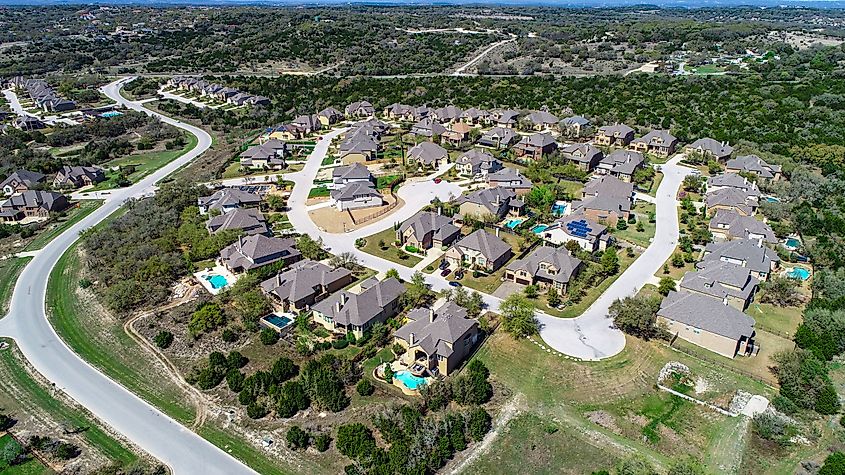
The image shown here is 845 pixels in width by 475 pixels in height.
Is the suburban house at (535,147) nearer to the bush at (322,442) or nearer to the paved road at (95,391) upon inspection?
the bush at (322,442)

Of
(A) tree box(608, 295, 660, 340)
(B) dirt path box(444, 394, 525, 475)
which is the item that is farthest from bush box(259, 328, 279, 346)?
(A) tree box(608, 295, 660, 340)

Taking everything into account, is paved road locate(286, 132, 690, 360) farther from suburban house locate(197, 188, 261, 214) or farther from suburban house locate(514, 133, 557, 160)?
suburban house locate(514, 133, 557, 160)

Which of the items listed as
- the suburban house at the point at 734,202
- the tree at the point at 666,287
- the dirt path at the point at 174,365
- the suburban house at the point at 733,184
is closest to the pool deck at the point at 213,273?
the dirt path at the point at 174,365

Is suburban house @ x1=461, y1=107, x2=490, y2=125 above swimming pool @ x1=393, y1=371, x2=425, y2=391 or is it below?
above

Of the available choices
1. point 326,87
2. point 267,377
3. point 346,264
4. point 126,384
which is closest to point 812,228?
point 346,264

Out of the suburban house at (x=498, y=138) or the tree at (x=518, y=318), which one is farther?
the suburban house at (x=498, y=138)

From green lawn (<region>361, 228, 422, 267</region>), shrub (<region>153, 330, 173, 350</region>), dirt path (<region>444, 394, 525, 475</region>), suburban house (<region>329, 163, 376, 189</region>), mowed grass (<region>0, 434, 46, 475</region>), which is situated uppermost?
suburban house (<region>329, 163, 376, 189</region>)

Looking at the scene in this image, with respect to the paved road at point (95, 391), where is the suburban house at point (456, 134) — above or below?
above

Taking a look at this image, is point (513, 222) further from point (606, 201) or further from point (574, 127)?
point (574, 127)
